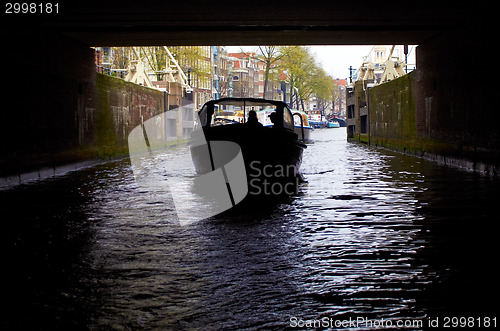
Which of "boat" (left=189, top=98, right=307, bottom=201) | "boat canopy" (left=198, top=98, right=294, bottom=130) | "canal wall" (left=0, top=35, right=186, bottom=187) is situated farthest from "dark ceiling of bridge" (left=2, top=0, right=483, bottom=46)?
"boat" (left=189, top=98, right=307, bottom=201)

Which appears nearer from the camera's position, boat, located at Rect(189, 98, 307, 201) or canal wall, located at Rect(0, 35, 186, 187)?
boat, located at Rect(189, 98, 307, 201)

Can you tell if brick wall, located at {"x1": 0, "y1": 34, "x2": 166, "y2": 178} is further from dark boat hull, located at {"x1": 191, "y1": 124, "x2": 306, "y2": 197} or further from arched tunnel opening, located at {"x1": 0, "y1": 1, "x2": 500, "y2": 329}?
dark boat hull, located at {"x1": 191, "y1": 124, "x2": 306, "y2": 197}

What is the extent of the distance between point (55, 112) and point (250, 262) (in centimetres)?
1206

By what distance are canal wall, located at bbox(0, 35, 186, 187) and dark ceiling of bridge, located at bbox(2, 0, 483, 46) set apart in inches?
27.3

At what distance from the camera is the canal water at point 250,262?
177 inches

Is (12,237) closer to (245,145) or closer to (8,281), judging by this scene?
(8,281)

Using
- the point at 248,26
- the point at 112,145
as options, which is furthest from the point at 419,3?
the point at 112,145

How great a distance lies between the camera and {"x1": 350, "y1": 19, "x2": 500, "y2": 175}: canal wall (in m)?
15.2

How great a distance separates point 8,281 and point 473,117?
13154mm

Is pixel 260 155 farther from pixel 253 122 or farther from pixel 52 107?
pixel 52 107

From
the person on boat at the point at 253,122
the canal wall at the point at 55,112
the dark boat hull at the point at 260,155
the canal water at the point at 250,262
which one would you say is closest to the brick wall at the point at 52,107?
the canal wall at the point at 55,112

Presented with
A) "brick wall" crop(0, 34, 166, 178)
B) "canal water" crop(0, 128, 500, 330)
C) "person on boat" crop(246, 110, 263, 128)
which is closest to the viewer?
"canal water" crop(0, 128, 500, 330)

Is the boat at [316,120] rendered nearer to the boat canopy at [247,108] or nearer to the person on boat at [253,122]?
the boat canopy at [247,108]

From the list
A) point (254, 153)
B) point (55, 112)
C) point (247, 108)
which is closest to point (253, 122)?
point (254, 153)
